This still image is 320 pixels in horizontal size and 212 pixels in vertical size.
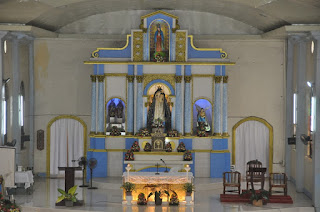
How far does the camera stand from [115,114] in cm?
2917

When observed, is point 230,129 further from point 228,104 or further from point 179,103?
point 179,103

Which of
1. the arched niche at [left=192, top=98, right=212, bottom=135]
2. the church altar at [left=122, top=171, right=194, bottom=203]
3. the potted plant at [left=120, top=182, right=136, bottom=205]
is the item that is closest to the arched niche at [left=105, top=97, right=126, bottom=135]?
the arched niche at [left=192, top=98, right=212, bottom=135]

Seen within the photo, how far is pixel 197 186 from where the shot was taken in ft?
88.6

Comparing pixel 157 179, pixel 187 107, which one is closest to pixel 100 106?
pixel 187 107

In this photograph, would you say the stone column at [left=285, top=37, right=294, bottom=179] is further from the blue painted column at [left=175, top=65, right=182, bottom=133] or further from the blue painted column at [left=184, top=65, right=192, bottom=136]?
the blue painted column at [left=175, top=65, right=182, bottom=133]

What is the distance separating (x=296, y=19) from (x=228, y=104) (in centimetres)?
674

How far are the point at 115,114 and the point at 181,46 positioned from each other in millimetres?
4067

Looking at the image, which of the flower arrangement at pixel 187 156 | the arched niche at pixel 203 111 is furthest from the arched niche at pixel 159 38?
the flower arrangement at pixel 187 156

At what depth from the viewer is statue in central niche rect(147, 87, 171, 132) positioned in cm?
2886

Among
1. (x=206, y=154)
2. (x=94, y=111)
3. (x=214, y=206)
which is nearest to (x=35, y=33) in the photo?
(x=94, y=111)

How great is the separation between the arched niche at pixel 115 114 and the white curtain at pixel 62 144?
2.22 m

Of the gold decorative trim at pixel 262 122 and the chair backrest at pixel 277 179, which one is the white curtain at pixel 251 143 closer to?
the gold decorative trim at pixel 262 122

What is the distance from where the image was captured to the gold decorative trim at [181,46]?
28875mm

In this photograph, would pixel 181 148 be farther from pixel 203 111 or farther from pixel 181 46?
pixel 181 46
